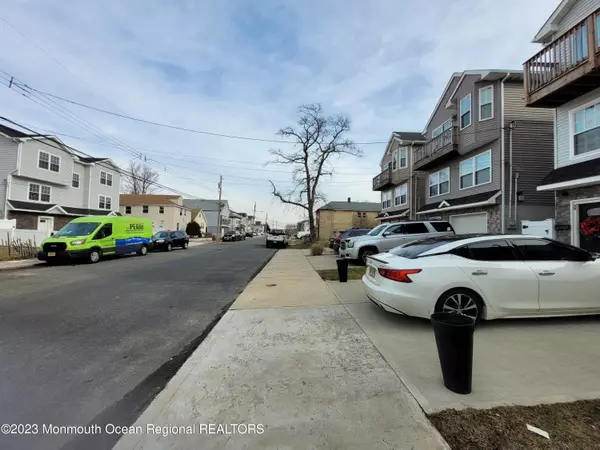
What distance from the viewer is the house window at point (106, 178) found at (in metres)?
33.5

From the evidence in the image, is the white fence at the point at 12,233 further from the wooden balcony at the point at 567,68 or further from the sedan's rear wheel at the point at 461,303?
the wooden balcony at the point at 567,68

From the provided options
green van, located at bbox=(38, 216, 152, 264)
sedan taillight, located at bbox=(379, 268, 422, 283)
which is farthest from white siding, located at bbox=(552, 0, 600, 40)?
green van, located at bbox=(38, 216, 152, 264)

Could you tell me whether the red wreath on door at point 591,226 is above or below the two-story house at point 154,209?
below

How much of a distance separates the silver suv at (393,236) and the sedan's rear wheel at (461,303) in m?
7.75

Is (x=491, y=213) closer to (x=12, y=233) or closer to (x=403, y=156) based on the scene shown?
(x=403, y=156)

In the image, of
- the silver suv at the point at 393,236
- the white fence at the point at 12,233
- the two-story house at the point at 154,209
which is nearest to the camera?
the silver suv at the point at 393,236

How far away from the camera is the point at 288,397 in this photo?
2.93 meters

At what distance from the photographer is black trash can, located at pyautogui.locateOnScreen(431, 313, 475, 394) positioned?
9.34ft

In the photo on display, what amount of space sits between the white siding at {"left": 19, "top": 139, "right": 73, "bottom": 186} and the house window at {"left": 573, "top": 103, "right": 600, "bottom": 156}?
114 ft

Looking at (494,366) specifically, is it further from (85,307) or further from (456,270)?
(85,307)

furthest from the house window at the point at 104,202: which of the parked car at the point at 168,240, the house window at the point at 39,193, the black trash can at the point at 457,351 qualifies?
the black trash can at the point at 457,351

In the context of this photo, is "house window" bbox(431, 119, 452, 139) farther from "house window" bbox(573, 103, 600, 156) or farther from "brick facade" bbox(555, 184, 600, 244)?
"brick facade" bbox(555, 184, 600, 244)

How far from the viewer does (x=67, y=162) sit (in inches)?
1153

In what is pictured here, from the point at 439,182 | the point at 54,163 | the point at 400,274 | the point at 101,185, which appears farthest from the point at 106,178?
the point at 400,274
